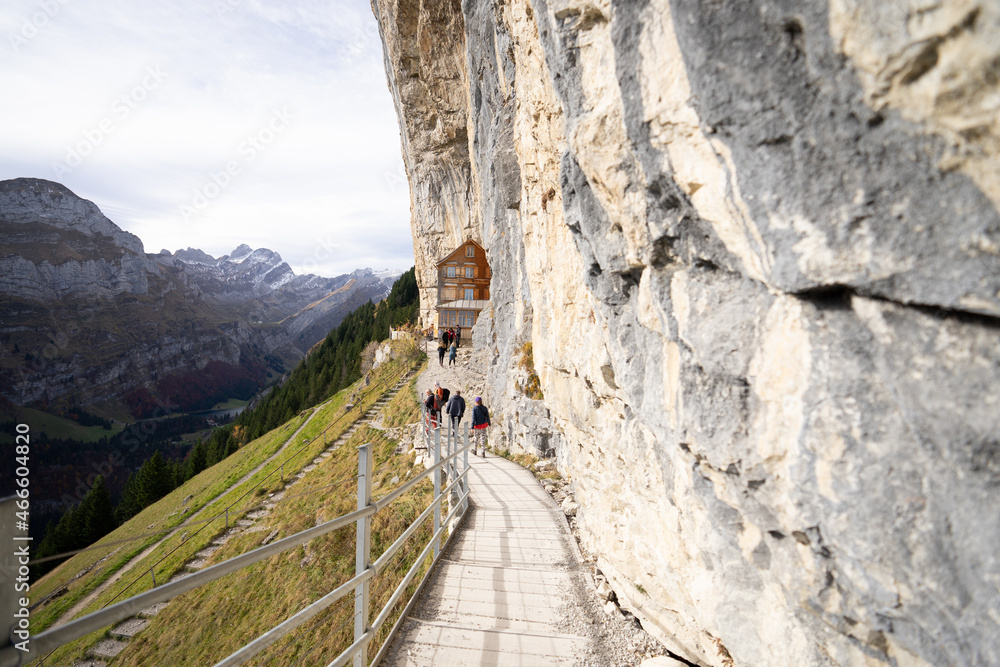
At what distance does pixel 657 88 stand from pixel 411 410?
2040cm

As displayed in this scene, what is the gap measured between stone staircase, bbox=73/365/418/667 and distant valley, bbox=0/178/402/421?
5683 inches

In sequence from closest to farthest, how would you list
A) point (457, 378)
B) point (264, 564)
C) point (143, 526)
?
point (264, 564) < point (457, 378) < point (143, 526)

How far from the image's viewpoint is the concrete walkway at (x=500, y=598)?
4027 millimetres

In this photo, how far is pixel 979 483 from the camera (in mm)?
1795

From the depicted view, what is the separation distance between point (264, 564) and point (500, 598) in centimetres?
882

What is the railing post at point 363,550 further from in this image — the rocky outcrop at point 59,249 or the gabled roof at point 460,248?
the rocky outcrop at point 59,249

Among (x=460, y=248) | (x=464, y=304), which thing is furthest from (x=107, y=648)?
(x=460, y=248)

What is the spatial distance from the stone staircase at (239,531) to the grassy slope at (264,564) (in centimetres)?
28

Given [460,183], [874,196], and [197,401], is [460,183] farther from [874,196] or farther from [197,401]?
[197,401]

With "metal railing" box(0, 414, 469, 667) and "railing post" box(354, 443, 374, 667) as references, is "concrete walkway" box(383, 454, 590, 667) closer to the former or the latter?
"metal railing" box(0, 414, 469, 667)

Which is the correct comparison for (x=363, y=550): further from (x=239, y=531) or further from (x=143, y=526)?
(x=143, y=526)

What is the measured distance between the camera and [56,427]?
10544cm

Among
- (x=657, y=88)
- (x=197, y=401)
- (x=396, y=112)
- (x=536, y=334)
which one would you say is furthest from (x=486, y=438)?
(x=197, y=401)

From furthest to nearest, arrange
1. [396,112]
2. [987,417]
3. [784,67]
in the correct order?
[396,112] → [784,67] → [987,417]
